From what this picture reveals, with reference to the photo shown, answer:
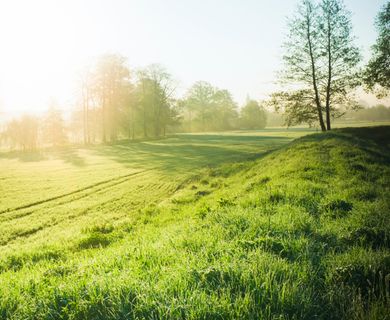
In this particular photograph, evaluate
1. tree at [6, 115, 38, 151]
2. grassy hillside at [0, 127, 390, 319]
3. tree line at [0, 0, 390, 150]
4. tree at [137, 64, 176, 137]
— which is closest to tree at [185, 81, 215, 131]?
tree line at [0, 0, 390, 150]

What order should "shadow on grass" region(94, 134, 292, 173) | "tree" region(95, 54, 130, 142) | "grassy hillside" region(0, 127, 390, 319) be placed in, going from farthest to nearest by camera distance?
"tree" region(95, 54, 130, 142), "shadow on grass" region(94, 134, 292, 173), "grassy hillside" region(0, 127, 390, 319)

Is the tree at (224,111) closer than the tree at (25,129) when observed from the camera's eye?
No

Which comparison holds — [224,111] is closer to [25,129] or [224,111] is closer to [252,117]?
[252,117]

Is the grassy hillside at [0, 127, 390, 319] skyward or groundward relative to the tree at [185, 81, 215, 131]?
groundward

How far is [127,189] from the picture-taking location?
66.5 ft

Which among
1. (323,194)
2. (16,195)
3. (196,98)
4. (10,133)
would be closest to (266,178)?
(323,194)

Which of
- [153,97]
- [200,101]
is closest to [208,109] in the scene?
[200,101]

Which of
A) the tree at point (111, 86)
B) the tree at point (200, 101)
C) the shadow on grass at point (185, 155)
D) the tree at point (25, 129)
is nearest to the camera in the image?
the shadow on grass at point (185, 155)

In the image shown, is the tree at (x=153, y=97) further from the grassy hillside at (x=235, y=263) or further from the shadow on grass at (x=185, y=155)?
the grassy hillside at (x=235, y=263)

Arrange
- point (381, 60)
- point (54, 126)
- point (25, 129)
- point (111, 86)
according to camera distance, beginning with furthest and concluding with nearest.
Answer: point (25, 129) < point (54, 126) < point (111, 86) < point (381, 60)

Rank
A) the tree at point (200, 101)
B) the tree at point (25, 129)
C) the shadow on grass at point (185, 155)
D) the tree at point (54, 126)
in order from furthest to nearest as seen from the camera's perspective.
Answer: the tree at point (200, 101)
the tree at point (25, 129)
the tree at point (54, 126)
the shadow on grass at point (185, 155)

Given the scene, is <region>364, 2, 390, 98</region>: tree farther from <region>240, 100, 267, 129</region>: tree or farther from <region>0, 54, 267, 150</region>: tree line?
<region>240, 100, 267, 129</region>: tree

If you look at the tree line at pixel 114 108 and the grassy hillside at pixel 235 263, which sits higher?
the tree line at pixel 114 108

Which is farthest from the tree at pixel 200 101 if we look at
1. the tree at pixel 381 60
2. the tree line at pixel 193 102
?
the tree at pixel 381 60
